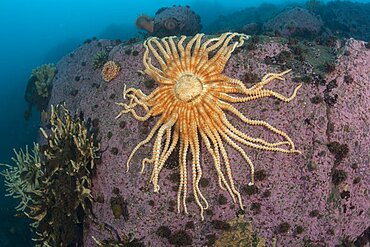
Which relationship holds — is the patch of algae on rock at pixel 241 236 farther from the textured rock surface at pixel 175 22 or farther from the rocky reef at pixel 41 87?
the textured rock surface at pixel 175 22

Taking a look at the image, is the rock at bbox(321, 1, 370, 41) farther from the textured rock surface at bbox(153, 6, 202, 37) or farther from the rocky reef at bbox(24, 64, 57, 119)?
the rocky reef at bbox(24, 64, 57, 119)

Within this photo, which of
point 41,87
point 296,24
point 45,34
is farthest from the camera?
point 45,34

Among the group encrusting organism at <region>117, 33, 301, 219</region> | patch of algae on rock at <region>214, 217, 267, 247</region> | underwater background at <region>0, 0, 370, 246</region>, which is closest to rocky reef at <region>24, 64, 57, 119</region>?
underwater background at <region>0, 0, 370, 246</region>

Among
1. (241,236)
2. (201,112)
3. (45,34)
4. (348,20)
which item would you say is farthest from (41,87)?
(45,34)

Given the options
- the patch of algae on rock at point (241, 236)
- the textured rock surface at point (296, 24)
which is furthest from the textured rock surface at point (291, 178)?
the textured rock surface at point (296, 24)

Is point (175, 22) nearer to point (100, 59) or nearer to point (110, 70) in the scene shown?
point (100, 59)

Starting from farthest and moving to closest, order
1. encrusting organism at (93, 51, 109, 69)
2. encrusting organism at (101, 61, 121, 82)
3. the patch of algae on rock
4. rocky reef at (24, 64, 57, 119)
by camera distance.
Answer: rocky reef at (24, 64, 57, 119)
encrusting organism at (93, 51, 109, 69)
encrusting organism at (101, 61, 121, 82)
the patch of algae on rock

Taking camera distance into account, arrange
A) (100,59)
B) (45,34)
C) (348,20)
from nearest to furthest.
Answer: (100,59), (348,20), (45,34)
